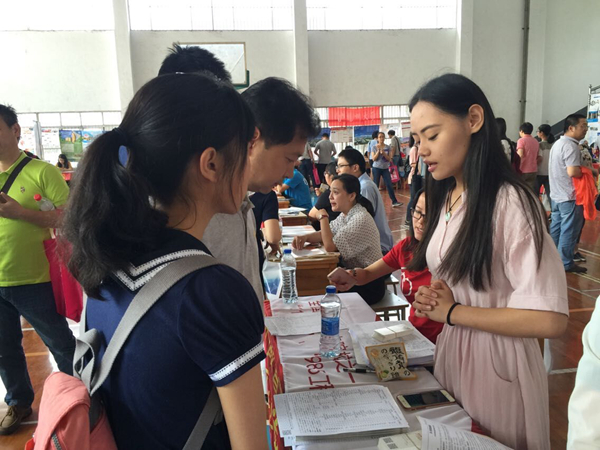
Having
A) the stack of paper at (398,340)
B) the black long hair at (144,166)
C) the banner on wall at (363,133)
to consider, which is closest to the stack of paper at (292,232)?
the stack of paper at (398,340)

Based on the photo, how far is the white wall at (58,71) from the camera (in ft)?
34.4

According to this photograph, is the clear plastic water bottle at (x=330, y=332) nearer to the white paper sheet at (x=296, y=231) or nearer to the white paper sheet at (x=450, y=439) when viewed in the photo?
the white paper sheet at (x=450, y=439)

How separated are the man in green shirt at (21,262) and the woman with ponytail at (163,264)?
161 centimetres

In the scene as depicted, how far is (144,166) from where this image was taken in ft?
2.27

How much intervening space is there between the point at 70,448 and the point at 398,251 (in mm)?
1568

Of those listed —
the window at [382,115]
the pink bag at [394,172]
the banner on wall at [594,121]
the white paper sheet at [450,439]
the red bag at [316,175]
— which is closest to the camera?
the white paper sheet at [450,439]

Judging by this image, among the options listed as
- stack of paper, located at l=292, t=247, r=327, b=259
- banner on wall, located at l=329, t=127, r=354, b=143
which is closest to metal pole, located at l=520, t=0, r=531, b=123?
banner on wall, located at l=329, t=127, r=354, b=143

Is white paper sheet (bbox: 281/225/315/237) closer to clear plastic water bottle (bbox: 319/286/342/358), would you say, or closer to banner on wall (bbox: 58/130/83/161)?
clear plastic water bottle (bbox: 319/286/342/358)

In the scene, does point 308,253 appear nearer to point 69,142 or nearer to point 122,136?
point 122,136

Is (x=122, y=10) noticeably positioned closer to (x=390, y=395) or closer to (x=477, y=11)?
(x=477, y=11)

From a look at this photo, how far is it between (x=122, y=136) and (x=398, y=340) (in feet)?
3.63

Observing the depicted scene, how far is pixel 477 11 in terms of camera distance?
38.9 feet

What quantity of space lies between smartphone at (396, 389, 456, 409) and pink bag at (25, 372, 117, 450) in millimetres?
730

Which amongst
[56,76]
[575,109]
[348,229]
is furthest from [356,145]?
[348,229]
